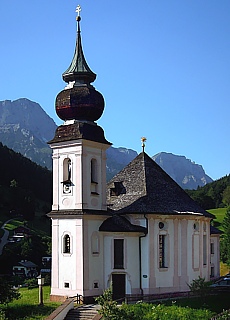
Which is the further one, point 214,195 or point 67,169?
point 214,195

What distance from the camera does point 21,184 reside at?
5782 inches

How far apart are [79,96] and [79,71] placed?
6.39ft

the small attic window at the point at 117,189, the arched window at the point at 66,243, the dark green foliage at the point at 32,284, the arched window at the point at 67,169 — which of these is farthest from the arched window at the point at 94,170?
the dark green foliage at the point at 32,284

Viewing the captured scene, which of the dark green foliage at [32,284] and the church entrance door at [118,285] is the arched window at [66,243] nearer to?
the church entrance door at [118,285]

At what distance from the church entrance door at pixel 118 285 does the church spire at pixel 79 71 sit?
528 inches

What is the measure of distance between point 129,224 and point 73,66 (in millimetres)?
11534

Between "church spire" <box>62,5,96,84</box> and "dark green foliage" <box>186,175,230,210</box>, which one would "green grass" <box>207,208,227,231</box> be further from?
"church spire" <box>62,5,96,84</box>

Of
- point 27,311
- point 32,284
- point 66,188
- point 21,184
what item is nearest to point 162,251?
point 66,188

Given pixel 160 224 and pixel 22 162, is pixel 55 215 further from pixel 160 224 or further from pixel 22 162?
pixel 22 162

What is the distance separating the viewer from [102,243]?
39.9 m

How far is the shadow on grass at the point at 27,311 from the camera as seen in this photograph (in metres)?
35.0

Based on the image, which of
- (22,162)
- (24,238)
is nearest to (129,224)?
(24,238)

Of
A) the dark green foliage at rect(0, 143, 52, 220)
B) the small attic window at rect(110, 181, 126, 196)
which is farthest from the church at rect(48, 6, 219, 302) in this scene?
the dark green foliage at rect(0, 143, 52, 220)

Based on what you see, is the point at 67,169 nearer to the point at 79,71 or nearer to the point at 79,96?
the point at 79,96
